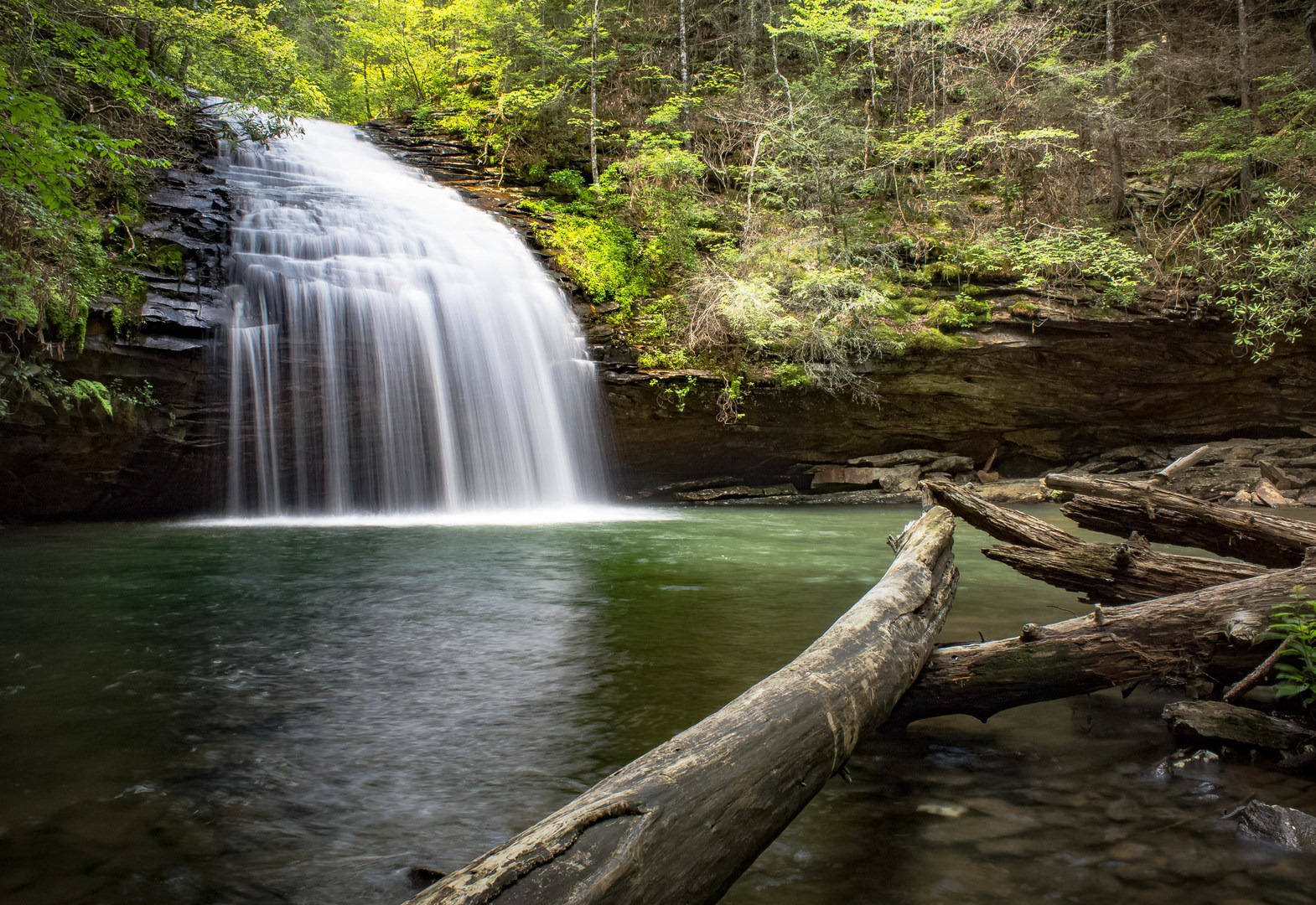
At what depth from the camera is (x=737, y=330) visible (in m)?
14.3

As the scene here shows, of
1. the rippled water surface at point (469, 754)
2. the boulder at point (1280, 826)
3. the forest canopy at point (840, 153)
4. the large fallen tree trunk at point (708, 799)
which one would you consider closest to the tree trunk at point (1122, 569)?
the rippled water surface at point (469, 754)

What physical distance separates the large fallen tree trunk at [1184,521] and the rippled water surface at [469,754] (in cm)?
104

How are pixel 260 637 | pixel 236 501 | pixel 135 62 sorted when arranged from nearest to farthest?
pixel 260 637
pixel 135 62
pixel 236 501

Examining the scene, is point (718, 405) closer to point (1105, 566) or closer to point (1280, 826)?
point (1105, 566)

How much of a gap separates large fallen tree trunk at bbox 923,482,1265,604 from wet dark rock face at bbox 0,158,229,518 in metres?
11.1

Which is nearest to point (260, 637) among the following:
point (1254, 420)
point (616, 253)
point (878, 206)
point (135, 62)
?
point (135, 62)

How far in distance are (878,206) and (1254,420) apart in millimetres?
9348

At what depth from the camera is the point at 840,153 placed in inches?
653

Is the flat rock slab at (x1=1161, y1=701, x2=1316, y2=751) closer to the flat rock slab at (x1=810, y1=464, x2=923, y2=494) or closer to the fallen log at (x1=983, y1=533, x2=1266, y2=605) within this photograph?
the fallen log at (x1=983, y1=533, x2=1266, y2=605)

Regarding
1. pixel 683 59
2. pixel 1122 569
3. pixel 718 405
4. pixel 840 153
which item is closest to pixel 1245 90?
pixel 840 153

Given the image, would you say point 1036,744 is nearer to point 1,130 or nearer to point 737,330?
point 1,130

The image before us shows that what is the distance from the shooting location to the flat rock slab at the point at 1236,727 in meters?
2.90

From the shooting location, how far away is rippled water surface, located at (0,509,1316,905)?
7.52 ft

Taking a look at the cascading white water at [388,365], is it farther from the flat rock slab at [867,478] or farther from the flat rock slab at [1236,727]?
the flat rock slab at [1236,727]
